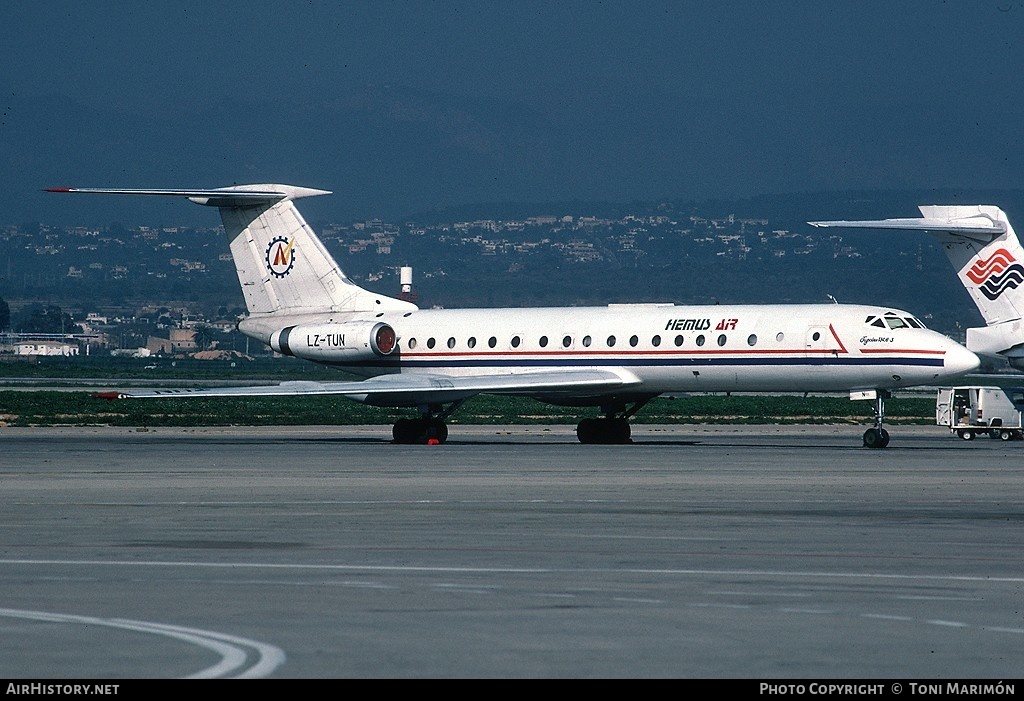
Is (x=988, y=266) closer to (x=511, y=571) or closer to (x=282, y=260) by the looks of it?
(x=282, y=260)

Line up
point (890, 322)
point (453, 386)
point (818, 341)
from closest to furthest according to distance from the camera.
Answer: point (890, 322), point (818, 341), point (453, 386)

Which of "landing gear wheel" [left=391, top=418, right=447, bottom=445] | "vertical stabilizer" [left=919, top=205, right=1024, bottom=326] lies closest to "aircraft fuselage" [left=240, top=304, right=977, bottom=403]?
"landing gear wheel" [left=391, top=418, right=447, bottom=445]

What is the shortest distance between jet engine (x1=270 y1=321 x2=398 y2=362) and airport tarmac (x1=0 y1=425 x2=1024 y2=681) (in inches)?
515

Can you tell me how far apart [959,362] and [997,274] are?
1112 centimetres

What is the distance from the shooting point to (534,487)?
79.7ft

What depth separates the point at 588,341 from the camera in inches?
1586

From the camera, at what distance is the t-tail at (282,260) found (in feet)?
145

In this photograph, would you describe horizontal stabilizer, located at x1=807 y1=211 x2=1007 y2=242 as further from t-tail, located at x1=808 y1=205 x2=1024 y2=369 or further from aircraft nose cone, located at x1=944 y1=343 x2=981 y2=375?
aircraft nose cone, located at x1=944 y1=343 x2=981 y2=375

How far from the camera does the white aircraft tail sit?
44219mm

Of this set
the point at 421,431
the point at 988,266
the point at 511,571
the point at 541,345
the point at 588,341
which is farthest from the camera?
the point at 988,266

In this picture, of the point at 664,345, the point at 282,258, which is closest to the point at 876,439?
the point at 664,345
